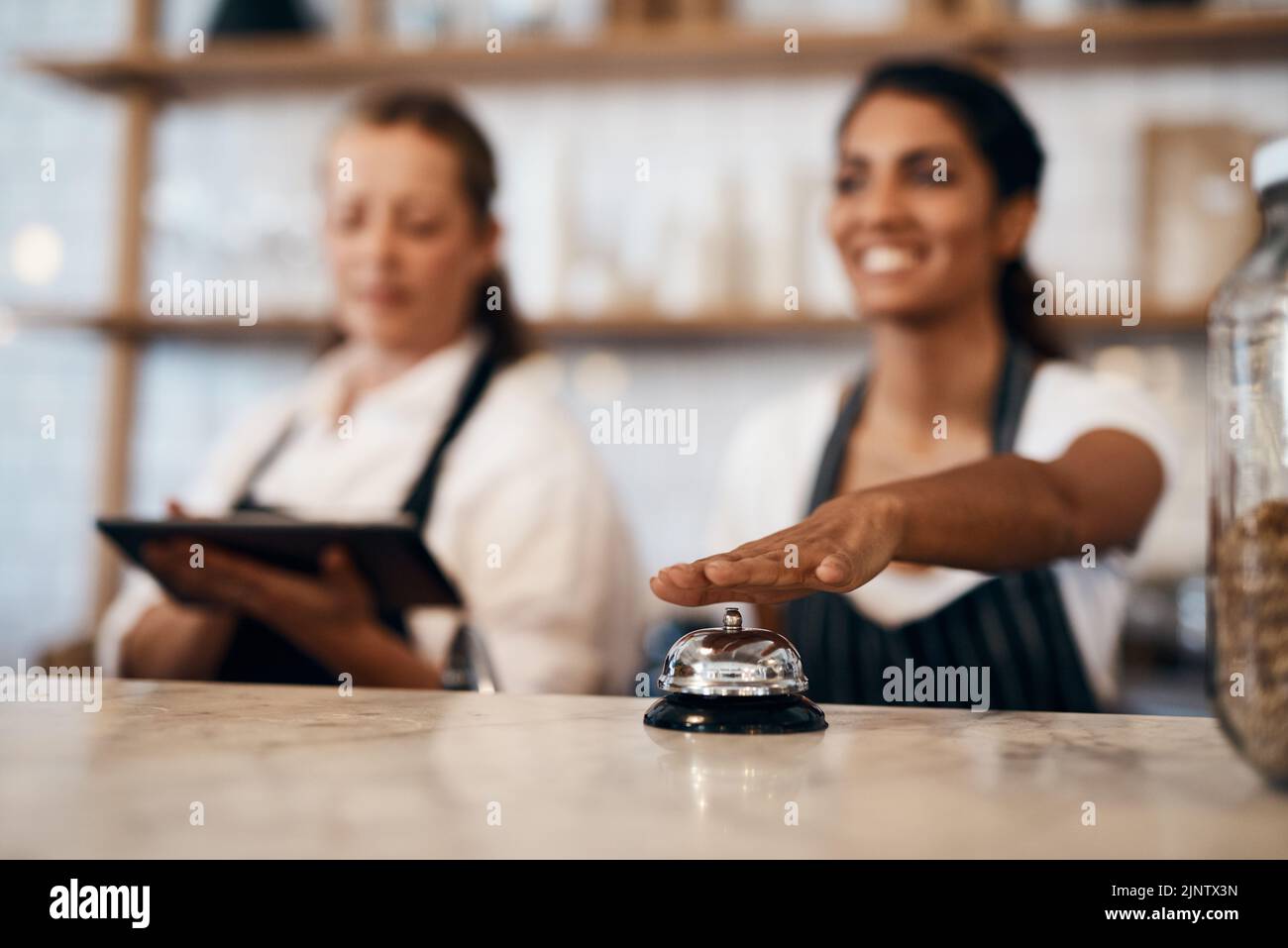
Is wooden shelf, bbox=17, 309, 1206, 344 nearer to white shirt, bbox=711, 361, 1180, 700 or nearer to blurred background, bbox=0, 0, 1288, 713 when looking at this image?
blurred background, bbox=0, 0, 1288, 713

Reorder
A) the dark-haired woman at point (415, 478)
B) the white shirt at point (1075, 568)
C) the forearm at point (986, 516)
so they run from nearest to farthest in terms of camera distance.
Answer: the forearm at point (986, 516)
the white shirt at point (1075, 568)
the dark-haired woman at point (415, 478)

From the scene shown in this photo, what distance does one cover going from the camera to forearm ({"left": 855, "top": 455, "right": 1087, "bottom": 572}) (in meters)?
0.88

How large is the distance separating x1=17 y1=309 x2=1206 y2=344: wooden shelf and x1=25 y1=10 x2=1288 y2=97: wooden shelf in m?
0.52

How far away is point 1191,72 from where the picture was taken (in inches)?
93.6

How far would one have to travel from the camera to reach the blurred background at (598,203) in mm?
2275

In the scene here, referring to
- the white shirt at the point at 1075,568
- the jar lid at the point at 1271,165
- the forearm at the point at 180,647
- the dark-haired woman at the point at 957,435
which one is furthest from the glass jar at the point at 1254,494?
the forearm at the point at 180,647

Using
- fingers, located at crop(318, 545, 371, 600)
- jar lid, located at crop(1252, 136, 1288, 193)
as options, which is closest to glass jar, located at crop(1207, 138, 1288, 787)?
jar lid, located at crop(1252, 136, 1288, 193)

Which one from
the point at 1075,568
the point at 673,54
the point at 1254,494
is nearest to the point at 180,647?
the point at 1075,568

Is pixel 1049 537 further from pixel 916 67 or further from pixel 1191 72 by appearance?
pixel 1191 72

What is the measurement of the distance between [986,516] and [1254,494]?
0.41m

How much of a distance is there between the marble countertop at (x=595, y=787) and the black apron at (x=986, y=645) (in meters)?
0.65

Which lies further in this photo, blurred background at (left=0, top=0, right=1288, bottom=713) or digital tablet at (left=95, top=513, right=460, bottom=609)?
blurred background at (left=0, top=0, right=1288, bottom=713)

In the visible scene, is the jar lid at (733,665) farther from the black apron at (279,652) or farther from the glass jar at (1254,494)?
the black apron at (279,652)

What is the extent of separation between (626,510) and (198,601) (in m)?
1.16
